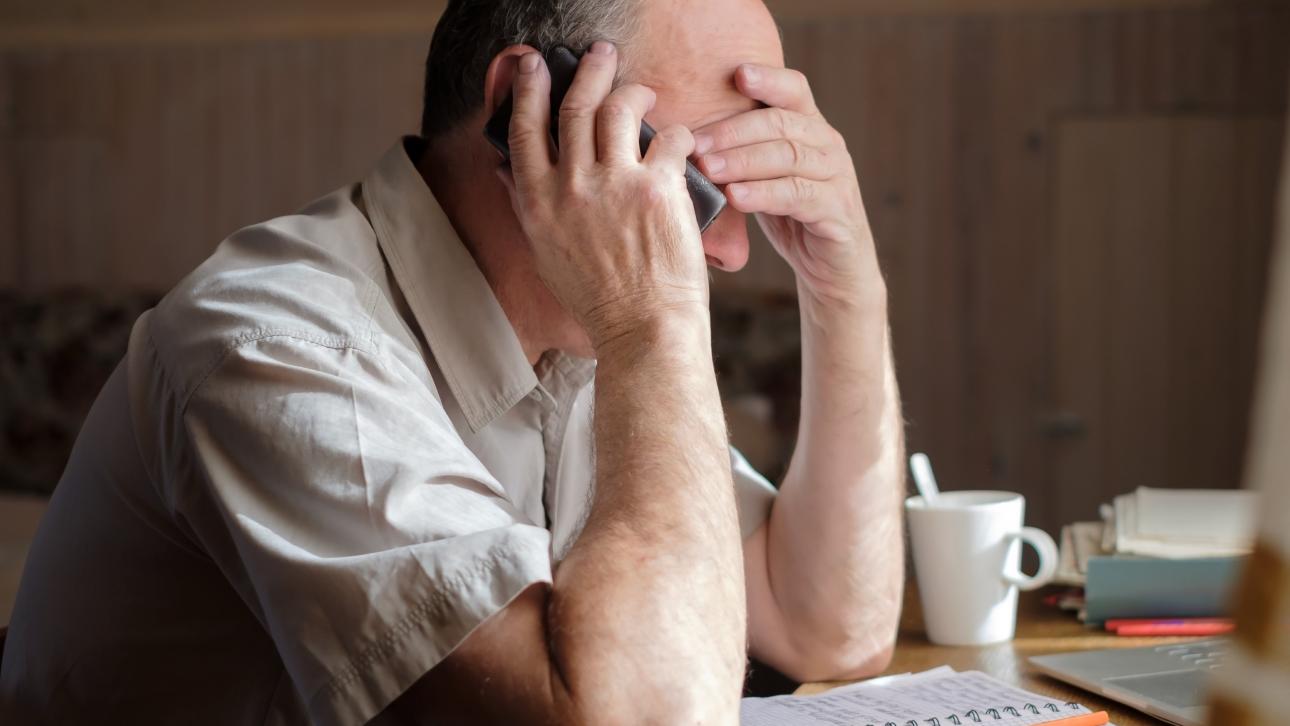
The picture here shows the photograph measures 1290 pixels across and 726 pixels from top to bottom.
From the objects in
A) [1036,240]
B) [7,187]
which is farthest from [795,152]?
[7,187]

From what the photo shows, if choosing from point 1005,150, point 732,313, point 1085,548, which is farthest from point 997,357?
point 1085,548

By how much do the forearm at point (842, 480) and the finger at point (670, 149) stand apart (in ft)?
1.13

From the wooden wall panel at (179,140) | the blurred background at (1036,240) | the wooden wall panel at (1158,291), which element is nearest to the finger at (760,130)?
the blurred background at (1036,240)

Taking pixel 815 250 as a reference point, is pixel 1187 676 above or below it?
below

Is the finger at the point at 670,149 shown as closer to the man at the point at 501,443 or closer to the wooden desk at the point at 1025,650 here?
the man at the point at 501,443

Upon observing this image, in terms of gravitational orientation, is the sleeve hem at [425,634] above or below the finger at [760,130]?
Result: below

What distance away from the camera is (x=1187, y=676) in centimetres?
102

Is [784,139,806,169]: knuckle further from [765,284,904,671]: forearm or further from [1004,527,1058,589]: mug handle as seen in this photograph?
[1004,527,1058,589]: mug handle

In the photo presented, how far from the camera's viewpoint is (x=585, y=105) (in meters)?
0.99

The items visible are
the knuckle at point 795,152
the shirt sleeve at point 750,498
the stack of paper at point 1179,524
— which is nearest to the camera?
the knuckle at point 795,152


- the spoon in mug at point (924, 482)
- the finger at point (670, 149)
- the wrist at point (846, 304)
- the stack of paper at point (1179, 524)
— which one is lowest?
the stack of paper at point (1179, 524)

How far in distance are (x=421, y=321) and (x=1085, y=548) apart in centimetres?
78

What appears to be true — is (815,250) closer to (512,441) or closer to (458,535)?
(512,441)

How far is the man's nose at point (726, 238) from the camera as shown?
1141mm
